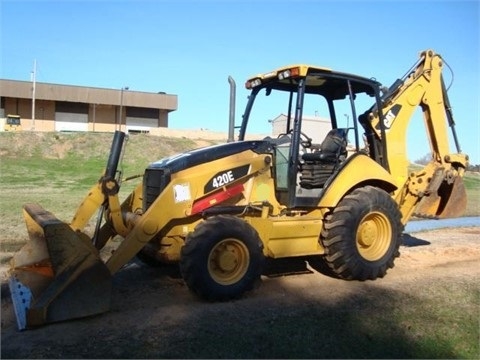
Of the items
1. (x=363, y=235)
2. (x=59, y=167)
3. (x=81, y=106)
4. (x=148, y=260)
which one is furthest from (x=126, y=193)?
(x=81, y=106)

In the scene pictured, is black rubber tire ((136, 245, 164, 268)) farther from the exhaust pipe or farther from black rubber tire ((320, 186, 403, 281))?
black rubber tire ((320, 186, 403, 281))

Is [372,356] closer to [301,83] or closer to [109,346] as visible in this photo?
[109,346]

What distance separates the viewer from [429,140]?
8.77 meters

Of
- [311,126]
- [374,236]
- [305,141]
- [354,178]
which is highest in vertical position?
[311,126]

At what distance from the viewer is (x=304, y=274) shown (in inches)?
295

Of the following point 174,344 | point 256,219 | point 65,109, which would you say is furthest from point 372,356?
point 65,109

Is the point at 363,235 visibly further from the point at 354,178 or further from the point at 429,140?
the point at 429,140

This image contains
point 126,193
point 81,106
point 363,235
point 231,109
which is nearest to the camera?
point 231,109

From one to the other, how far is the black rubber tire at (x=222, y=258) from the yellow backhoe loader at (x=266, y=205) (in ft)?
0.04

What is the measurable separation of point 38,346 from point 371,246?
14.8 feet

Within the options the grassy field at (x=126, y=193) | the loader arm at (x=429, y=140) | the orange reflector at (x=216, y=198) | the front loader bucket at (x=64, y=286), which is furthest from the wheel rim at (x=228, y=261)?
the loader arm at (x=429, y=140)

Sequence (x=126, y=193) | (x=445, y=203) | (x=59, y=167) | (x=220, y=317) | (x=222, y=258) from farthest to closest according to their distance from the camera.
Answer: (x=59, y=167), (x=126, y=193), (x=445, y=203), (x=222, y=258), (x=220, y=317)

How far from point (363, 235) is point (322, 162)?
1125 millimetres

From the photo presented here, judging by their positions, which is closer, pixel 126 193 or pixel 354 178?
pixel 354 178
